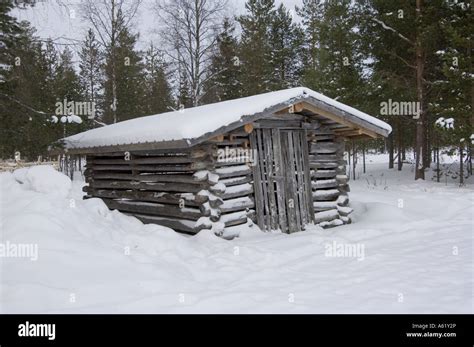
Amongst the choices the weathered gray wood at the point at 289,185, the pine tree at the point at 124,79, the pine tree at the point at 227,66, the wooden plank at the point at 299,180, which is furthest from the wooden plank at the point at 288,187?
the pine tree at the point at 227,66

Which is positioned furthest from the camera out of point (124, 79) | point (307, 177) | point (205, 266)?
point (124, 79)

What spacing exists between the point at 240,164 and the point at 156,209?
2.34 metres

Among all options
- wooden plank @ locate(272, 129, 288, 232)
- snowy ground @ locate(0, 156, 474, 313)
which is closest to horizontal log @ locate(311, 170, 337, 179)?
wooden plank @ locate(272, 129, 288, 232)

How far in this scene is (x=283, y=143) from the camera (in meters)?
9.62

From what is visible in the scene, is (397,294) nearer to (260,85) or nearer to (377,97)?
(377,97)

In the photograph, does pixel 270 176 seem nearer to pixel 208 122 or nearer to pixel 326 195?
pixel 326 195

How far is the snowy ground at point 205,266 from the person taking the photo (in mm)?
4551

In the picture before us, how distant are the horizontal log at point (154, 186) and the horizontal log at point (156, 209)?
0.40 meters

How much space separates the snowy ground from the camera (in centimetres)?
455

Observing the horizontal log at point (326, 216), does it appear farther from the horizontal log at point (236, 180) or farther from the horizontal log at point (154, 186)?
the horizontal log at point (154, 186)

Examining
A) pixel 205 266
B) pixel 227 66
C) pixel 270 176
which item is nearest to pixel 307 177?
pixel 270 176

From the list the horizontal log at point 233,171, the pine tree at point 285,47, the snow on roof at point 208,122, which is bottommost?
the horizontal log at point 233,171

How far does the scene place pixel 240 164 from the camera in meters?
9.02

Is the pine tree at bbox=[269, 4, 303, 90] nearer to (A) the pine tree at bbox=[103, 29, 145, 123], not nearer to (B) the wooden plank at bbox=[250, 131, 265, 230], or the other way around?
(A) the pine tree at bbox=[103, 29, 145, 123]
